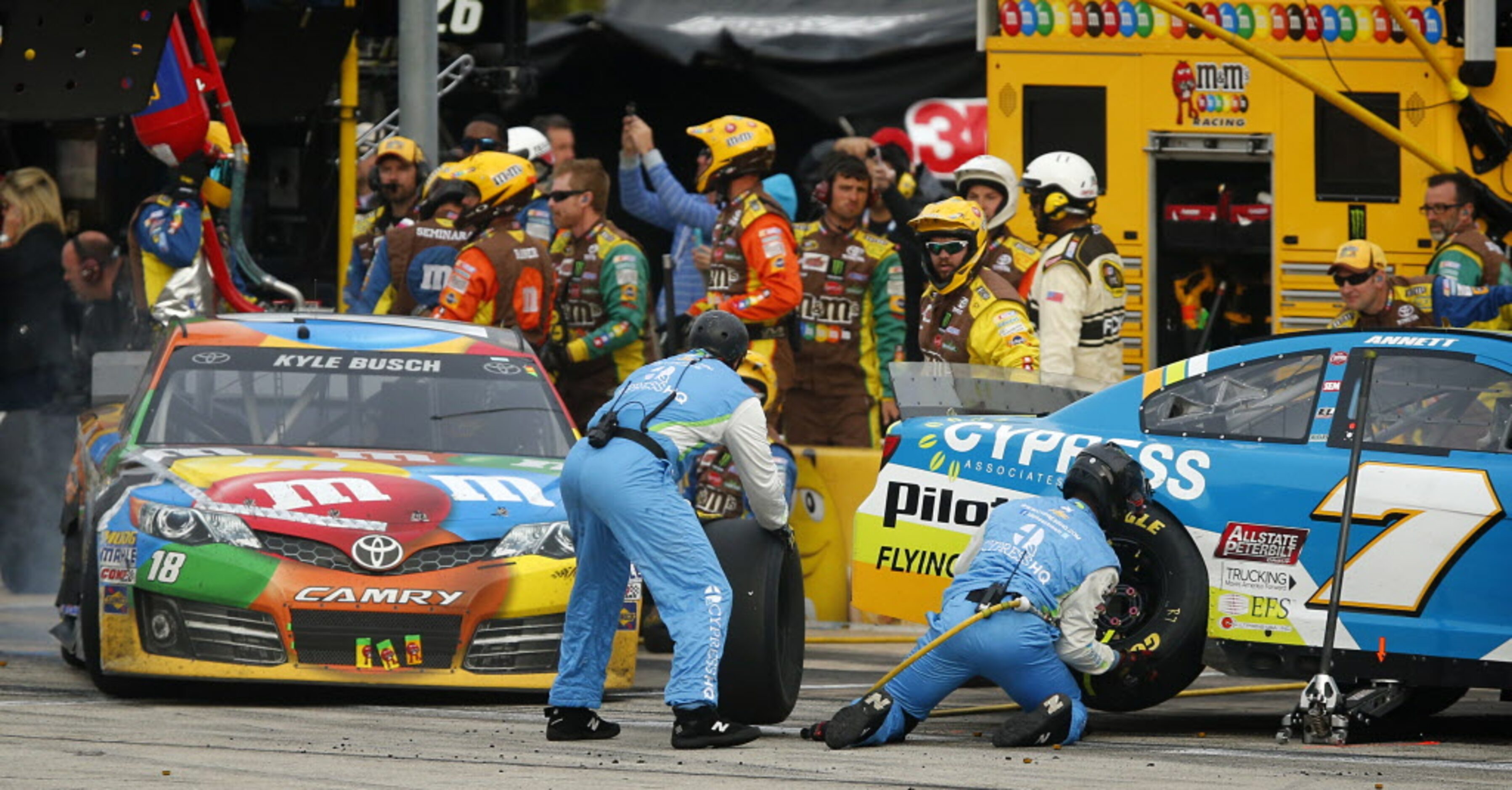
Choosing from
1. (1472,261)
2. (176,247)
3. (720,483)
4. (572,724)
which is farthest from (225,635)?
(1472,261)

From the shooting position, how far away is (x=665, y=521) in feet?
28.0

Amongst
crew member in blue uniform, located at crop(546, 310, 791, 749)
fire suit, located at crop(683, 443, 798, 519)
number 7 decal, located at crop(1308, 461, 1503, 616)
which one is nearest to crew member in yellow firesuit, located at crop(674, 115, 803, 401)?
fire suit, located at crop(683, 443, 798, 519)

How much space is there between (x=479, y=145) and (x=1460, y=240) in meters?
5.71

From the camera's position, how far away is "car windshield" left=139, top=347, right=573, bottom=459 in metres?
10.5

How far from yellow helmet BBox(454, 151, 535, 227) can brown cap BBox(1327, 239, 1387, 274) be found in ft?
13.6

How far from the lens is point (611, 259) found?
1377cm

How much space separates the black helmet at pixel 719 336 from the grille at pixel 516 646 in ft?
4.29

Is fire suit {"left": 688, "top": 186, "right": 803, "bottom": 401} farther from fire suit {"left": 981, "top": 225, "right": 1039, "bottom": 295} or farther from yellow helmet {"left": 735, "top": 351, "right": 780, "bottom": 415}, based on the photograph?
fire suit {"left": 981, "top": 225, "right": 1039, "bottom": 295}

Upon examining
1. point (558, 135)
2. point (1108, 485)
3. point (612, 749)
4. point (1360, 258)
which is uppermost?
point (558, 135)

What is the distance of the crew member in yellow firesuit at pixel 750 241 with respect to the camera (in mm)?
13117

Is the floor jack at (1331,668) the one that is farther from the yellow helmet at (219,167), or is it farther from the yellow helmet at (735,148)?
the yellow helmet at (219,167)

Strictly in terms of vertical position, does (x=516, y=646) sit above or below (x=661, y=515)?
below

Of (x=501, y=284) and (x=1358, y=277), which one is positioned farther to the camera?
(x=501, y=284)

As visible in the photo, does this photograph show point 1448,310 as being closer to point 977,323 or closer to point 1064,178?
point 1064,178
